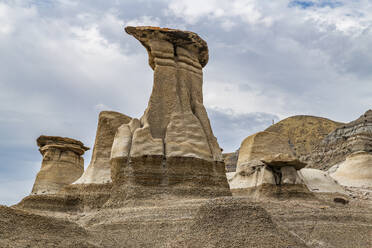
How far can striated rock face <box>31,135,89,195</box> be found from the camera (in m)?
39.1

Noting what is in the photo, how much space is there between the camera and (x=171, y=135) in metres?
20.4

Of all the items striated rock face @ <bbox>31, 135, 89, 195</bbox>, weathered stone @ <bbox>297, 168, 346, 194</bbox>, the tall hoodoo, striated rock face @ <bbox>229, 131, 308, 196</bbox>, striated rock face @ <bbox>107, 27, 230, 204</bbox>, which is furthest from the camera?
striated rock face @ <bbox>31, 135, 89, 195</bbox>

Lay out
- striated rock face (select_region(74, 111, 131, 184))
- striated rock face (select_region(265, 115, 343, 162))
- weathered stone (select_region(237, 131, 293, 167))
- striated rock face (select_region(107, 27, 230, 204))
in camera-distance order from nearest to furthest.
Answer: striated rock face (select_region(107, 27, 230, 204)) → striated rock face (select_region(74, 111, 131, 184)) → weathered stone (select_region(237, 131, 293, 167)) → striated rock face (select_region(265, 115, 343, 162))

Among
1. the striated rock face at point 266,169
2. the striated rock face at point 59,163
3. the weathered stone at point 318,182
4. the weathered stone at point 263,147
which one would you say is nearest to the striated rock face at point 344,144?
the weathered stone at point 318,182

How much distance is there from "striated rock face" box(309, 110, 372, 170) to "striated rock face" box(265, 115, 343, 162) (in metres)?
10.2

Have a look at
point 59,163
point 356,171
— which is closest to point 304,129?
point 356,171

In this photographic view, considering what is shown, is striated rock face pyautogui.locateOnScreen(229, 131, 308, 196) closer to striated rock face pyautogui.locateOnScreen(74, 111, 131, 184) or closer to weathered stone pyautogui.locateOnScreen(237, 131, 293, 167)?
weathered stone pyautogui.locateOnScreen(237, 131, 293, 167)

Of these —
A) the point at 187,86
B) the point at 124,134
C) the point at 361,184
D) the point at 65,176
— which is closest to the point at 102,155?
the point at 124,134

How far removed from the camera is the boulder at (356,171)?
111ft

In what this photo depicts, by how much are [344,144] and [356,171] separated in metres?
6.85

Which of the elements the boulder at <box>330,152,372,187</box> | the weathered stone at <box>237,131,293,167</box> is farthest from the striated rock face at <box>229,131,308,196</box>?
the boulder at <box>330,152,372,187</box>

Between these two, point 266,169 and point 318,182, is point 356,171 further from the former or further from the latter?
point 266,169

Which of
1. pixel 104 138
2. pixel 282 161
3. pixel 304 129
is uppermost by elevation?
pixel 304 129

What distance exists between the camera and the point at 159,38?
2256cm
